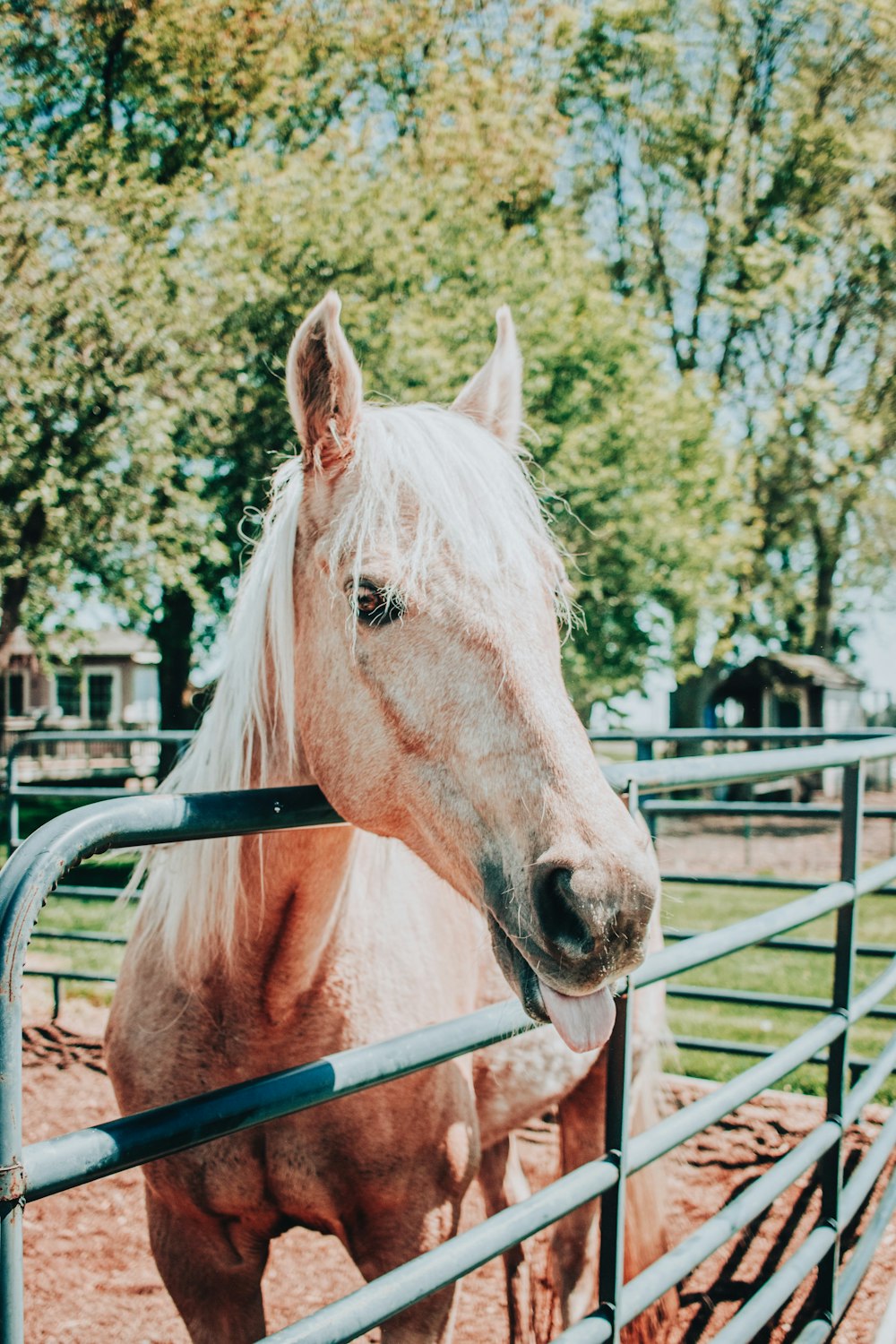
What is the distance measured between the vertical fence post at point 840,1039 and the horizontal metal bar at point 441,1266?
3.69 ft

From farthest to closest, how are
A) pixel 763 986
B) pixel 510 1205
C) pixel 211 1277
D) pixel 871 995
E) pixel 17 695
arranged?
pixel 17 695
pixel 763 986
pixel 510 1205
pixel 871 995
pixel 211 1277

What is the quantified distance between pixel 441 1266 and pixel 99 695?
35.7m

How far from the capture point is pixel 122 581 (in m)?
11.1

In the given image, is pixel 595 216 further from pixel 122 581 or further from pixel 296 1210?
pixel 296 1210

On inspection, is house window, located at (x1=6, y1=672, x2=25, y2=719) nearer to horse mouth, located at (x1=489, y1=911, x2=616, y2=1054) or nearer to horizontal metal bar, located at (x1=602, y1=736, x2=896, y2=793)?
horizontal metal bar, located at (x1=602, y1=736, x2=896, y2=793)

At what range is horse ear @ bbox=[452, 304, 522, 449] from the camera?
2.06 m

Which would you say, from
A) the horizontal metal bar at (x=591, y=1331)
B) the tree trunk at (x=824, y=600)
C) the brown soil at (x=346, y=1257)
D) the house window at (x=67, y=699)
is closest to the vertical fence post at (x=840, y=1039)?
the brown soil at (x=346, y=1257)

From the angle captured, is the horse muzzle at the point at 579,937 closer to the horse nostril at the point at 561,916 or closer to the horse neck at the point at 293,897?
the horse nostril at the point at 561,916

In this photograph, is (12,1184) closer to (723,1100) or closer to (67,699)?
(723,1100)

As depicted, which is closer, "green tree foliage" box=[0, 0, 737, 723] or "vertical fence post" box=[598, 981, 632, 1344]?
"vertical fence post" box=[598, 981, 632, 1344]

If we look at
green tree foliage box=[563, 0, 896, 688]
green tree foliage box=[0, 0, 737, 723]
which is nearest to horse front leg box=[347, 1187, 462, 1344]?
green tree foliage box=[0, 0, 737, 723]

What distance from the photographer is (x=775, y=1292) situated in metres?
2.06

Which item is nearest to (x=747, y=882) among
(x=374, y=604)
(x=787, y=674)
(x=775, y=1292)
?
(x=775, y=1292)

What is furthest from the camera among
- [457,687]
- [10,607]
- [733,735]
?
[10,607]
